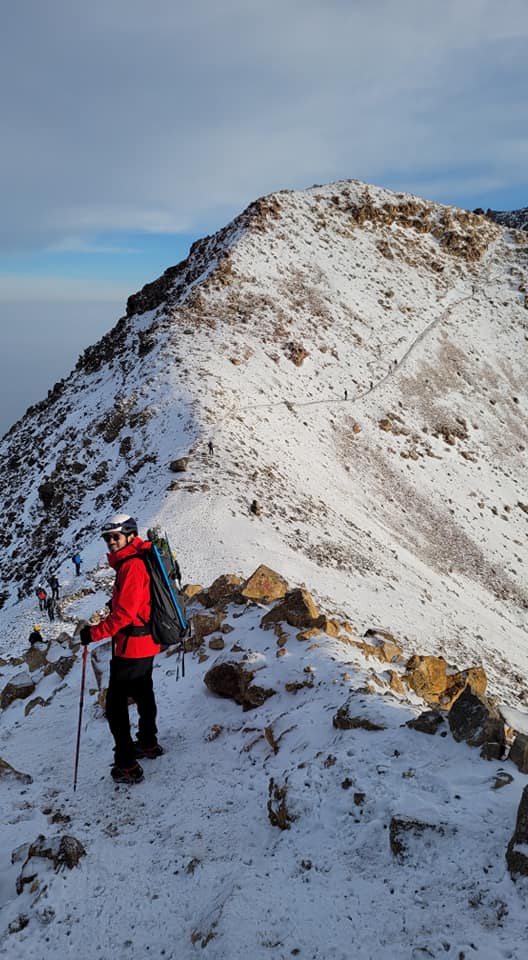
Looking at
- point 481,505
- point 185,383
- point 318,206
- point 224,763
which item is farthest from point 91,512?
point 318,206

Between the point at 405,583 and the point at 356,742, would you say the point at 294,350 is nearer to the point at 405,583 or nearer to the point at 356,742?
the point at 405,583

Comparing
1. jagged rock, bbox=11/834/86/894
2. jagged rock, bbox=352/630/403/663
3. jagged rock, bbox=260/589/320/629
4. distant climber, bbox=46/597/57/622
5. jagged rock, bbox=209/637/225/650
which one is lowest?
distant climber, bbox=46/597/57/622

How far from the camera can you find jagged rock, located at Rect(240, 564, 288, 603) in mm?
12094

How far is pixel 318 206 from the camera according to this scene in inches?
2328

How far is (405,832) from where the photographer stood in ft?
15.9

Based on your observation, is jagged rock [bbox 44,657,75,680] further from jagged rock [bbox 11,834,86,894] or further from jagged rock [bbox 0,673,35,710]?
jagged rock [bbox 11,834,86,894]

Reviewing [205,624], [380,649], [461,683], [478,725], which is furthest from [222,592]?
[478,725]

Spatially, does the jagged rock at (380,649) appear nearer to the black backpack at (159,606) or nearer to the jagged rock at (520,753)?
the black backpack at (159,606)

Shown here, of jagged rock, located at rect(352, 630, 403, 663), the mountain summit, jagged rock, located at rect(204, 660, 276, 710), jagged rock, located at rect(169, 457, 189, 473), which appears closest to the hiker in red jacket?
jagged rock, located at rect(204, 660, 276, 710)

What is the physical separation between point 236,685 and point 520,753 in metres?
Result: 4.33

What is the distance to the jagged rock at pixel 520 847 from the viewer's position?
163 inches

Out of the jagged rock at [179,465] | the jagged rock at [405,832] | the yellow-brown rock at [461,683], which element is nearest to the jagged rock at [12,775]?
the jagged rock at [405,832]

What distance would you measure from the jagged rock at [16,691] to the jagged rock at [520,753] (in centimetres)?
910

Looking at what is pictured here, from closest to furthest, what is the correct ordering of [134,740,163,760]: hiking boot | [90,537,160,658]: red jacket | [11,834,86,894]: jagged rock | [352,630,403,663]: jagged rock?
1. [11,834,86,894]: jagged rock
2. [90,537,160,658]: red jacket
3. [134,740,163,760]: hiking boot
4. [352,630,403,663]: jagged rock
